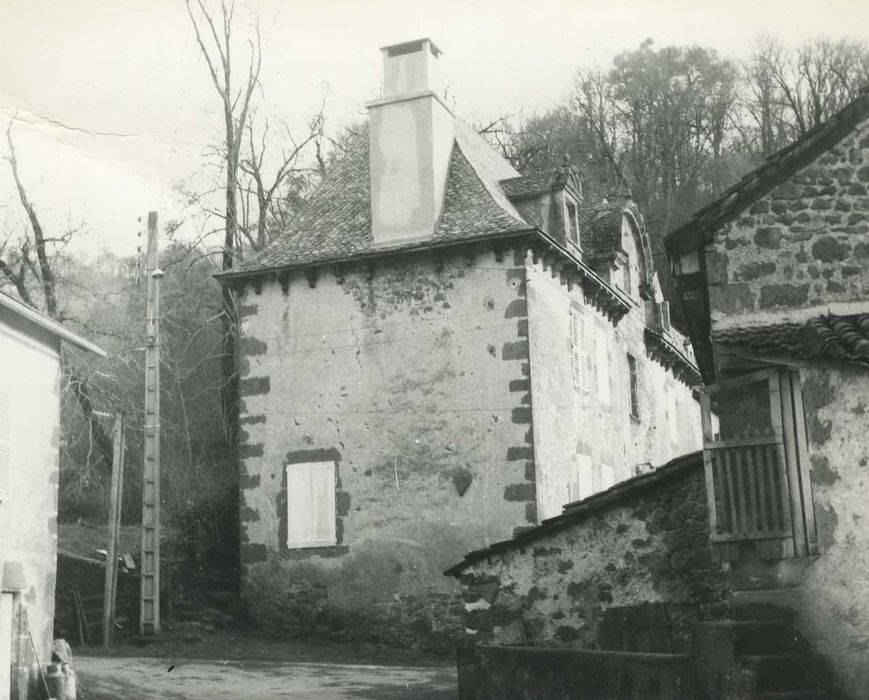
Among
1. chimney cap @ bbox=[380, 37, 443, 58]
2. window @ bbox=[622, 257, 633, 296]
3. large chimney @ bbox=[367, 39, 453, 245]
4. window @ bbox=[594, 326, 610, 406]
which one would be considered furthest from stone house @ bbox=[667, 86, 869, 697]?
window @ bbox=[622, 257, 633, 296]

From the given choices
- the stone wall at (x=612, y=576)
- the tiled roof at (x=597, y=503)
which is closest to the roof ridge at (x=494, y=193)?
the tiled roof at (x=597, y=503)

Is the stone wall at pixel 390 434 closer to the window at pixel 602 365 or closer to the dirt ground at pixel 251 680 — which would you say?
the dirt ground at pixel 251 680

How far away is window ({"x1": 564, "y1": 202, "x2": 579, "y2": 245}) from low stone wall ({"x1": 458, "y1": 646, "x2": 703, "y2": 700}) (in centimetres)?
1072

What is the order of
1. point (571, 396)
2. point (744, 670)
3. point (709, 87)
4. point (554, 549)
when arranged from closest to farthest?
A: point (744, 670) < point (554, 549) < point (571, 396) < point (709, 87)

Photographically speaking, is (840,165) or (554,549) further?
(554,549)

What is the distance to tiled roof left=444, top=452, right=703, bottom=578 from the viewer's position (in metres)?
12.2

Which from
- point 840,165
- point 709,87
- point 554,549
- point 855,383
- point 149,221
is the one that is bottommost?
point 554,549

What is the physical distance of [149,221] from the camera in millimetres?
20391

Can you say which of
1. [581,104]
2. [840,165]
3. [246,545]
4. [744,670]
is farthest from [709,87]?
[744,670]

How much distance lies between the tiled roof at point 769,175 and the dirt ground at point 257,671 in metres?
6.21

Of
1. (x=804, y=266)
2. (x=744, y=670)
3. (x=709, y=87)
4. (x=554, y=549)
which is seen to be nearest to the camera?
(x=744, y=670)

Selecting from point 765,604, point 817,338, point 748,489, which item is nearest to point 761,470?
point 748,489

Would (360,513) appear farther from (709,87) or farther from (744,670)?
(709,87)

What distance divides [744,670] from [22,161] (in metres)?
14.8
